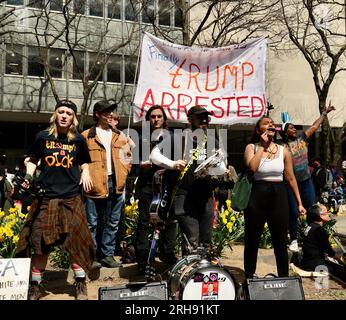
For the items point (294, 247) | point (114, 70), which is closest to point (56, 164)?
point (294, 247)

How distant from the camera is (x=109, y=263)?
16.1 feet

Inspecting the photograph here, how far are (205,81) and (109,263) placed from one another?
277 centimetres

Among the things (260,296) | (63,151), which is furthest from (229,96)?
(260,296)

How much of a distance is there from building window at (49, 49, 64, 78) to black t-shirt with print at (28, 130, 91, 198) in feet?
60.1

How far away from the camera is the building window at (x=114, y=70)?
22453 mm

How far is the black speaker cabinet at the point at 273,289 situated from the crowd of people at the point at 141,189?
24.4 inches

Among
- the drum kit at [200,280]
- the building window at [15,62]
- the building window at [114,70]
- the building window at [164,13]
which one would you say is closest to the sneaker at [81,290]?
the drum kit at [200,280]

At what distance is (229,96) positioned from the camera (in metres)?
6.02

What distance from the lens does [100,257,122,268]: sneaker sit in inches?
192

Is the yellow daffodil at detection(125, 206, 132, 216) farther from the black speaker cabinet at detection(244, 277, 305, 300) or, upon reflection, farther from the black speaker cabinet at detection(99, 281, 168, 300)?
the black speaker cabinet at detection(244, 277, 305, 300)

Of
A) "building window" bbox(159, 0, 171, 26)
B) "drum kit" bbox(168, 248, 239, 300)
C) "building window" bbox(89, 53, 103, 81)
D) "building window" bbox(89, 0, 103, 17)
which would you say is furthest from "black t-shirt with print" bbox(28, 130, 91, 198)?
"building window" bbox(89, 0, 103, 17)

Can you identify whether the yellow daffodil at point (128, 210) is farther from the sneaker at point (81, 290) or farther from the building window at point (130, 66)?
the building window at point (130, 66)

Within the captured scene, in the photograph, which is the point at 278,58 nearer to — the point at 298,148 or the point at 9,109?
the point at 9,109
